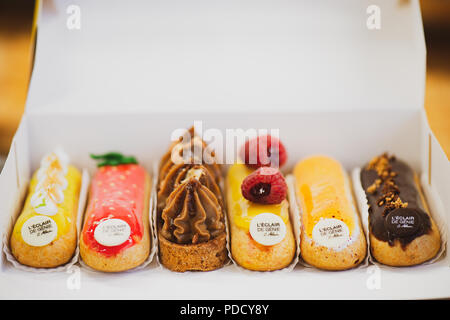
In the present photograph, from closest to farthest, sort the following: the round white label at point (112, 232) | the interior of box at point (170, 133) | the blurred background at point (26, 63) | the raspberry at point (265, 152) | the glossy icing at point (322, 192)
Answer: the round white label at point (112, 232), the glossy icing at point (322, 192), the raspberry at point (265, 152), the interior of box at point (170, 133), the blurred background at point (26, 63)

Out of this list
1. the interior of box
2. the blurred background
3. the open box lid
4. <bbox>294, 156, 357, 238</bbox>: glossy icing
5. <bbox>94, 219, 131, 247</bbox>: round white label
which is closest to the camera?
<bbox>94, 219, 131, 247</bbox>: round white label

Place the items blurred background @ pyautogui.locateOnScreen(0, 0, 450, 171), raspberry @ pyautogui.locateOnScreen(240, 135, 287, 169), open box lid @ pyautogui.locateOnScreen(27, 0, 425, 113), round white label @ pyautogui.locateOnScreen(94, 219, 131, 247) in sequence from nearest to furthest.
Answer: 1. round white label @ pyautogui.locateOnScreen(94, 219, 131, 247)
2. raspberry @ pyautogui.locateOnScreen(240, 135, 287, 169)
3. open box lid @ pyautogui.locateOnScreen(27, 0, 425, 113)
4. blurred background @ pyautogui.locateOnScreen(0, 0, 450, 171)

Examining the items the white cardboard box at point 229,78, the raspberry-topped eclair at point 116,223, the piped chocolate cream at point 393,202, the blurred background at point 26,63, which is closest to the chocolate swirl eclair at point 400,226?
the piped chocolate cream at point 393,202

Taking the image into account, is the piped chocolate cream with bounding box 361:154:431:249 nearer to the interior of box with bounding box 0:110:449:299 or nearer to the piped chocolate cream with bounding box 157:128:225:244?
the interior of box with bounding box 0:110:449:299

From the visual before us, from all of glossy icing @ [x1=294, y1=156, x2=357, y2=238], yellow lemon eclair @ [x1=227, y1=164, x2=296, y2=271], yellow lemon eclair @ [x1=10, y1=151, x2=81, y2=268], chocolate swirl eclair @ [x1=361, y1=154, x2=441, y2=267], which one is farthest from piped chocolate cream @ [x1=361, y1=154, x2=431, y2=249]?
yellow lemon eclair @ [x1=10, y1=151, x2=81, y2=268]

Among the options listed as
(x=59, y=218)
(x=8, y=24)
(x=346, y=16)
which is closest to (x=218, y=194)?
(x=59, y=218)

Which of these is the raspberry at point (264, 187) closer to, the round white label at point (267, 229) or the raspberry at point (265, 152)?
the round white label at point (267, 229)

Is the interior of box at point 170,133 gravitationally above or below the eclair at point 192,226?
above

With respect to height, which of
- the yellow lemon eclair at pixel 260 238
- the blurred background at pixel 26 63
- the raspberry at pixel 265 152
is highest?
the blurred background at pixel 26 63
